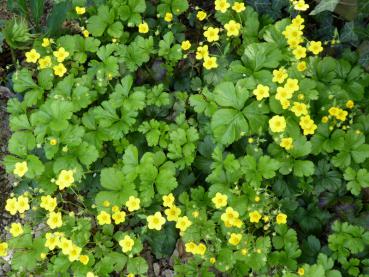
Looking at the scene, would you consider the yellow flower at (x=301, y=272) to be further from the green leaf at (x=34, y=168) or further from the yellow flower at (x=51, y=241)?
the green leaf at (x=34, y=168)

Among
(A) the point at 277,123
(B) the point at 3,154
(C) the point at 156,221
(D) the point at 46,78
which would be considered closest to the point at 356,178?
(A) the point at 277,123

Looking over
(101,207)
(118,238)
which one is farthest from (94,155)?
(118,238)

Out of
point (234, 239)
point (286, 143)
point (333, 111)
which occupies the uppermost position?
point (333, 111)

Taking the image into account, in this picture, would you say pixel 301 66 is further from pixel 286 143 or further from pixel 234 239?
pixel 234 239

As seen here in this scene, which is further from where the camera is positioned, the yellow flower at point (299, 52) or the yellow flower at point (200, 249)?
the yellow flower at point (299, 52)

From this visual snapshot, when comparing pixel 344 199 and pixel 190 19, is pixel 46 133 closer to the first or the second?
pixel 190 19

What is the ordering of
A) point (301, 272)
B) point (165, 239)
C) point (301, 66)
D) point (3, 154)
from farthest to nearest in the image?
point (3, 154)
point (165, 239)
point (301, 66)
point (301, 272)

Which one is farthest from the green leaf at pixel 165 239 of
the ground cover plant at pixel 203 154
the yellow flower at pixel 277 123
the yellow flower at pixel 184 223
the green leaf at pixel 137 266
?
the yellow flower at pixel 277 123
